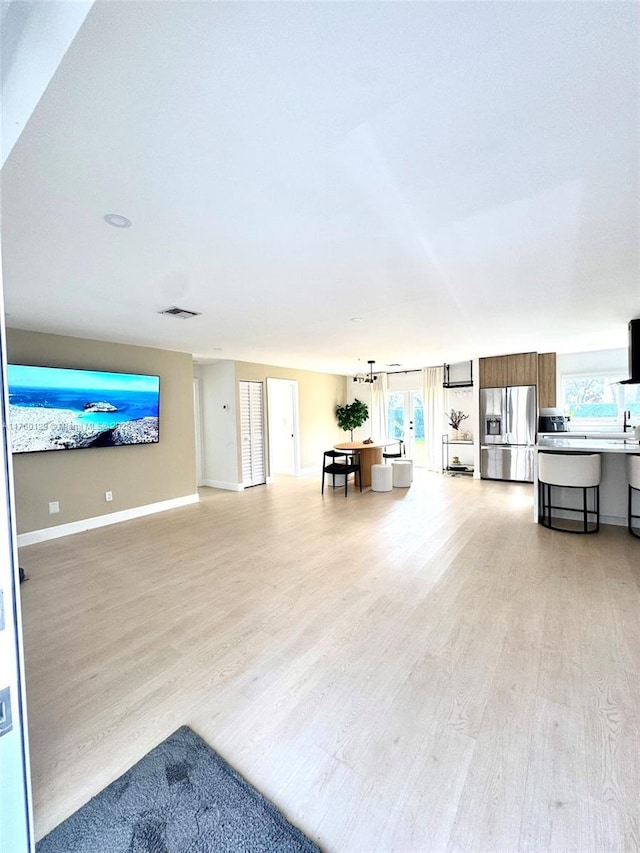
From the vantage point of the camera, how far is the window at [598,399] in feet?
21.5

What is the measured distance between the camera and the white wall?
263 inches

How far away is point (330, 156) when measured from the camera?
1.44 meters

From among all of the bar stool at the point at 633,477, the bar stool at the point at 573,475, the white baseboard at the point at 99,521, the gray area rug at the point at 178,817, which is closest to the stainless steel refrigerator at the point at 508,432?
the bar stool at the point at 573,475

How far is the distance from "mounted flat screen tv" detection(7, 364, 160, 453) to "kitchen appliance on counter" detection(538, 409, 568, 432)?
233 inches

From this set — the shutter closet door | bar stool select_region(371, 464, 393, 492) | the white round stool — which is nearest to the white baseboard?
the shutter closet door

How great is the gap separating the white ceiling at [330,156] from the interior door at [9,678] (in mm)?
948

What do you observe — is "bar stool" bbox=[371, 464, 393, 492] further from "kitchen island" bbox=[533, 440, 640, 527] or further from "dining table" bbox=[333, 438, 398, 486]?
"kitchen island" bbox=[533, 440, 640, 527]

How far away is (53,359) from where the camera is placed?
430cm

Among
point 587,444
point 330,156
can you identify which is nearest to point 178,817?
point 330,156

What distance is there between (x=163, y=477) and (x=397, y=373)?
5.88 meters

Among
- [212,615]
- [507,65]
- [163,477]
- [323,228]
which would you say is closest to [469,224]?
[323,228]

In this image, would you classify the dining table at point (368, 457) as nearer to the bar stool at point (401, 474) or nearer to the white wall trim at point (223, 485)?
the bar stool at point (401, 474)

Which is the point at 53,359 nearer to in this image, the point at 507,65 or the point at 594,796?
the point at 507,65

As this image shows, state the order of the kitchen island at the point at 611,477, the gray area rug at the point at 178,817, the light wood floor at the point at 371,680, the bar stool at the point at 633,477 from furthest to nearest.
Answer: the kitchen island at the point at 611,477 → the bar stool at the point at 633,477 → the light wood floor at the point at 371,680 → the gray area rug at the point at 178,817
